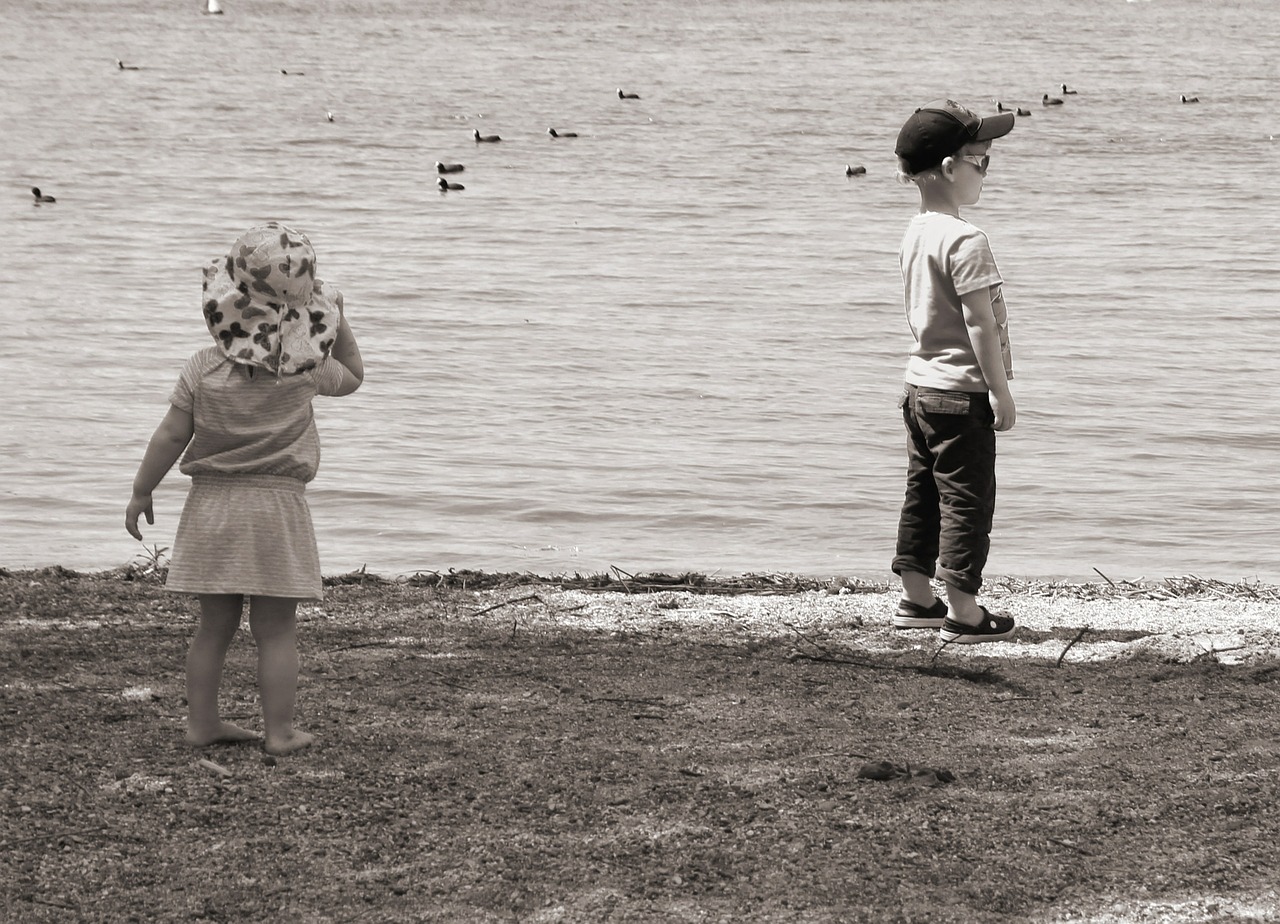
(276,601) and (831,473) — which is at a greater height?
(276,601)

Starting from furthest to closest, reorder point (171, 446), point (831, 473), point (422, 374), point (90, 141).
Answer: point (90, 141)
point (422, 374)
point (831, 473)
point (171, 446)

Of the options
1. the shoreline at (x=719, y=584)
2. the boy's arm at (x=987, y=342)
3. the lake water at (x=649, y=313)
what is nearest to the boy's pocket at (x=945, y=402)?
the boy's arm at (x=987, y=342)

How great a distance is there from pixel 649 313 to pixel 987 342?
32.8ft

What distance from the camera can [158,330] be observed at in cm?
1371

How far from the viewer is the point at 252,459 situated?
3.82 m

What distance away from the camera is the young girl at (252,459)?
377 centimetres

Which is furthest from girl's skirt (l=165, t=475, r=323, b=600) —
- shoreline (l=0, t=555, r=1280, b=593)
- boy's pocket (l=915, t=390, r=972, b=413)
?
shoreline (l=0, t=555, r=1280, b=593)

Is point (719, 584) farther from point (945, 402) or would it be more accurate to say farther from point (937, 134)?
point (937, 134)

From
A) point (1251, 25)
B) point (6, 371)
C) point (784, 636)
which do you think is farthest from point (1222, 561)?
point (1251, 25)

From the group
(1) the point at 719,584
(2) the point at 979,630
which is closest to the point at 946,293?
(2) the point at 979,630

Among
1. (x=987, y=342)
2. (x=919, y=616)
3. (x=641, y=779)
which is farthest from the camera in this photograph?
(x=919, y=616)

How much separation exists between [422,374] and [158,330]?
2.86m

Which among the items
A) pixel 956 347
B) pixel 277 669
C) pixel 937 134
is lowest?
pixel 277 669

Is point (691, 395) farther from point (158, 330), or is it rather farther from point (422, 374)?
point (158, 330)
